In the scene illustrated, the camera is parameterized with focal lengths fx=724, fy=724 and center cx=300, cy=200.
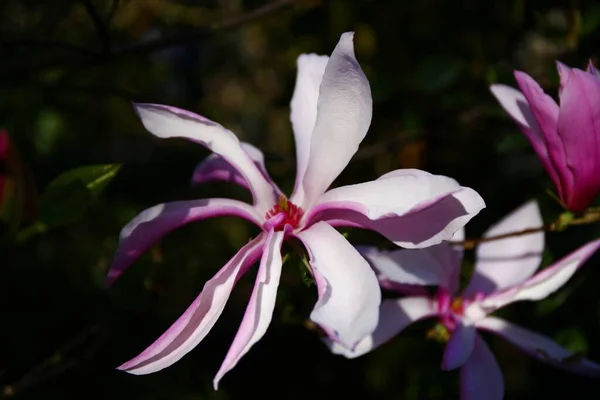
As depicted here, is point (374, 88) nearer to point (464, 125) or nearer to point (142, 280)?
point (464, 125)

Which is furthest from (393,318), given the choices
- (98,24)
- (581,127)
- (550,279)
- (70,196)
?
(98,24)

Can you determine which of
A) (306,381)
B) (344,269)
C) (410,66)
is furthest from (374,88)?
(344,269)

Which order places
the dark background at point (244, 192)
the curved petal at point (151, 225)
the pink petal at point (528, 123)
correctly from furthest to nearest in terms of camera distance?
the dark background at point (244, 192) < the pink petal at point (528, 123) < the curved petal at point (151, 225)

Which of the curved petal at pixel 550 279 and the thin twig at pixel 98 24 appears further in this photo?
the thin twig at pixel 98 24

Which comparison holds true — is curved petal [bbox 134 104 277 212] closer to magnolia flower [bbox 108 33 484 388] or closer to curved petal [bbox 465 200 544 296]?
magnolia flower [bbox 108 33 484 388]

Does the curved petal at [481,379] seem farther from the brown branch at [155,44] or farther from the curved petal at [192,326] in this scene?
the brown branch at [155,44]

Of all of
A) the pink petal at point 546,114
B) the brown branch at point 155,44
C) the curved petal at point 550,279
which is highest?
the brown branch at point 155,44

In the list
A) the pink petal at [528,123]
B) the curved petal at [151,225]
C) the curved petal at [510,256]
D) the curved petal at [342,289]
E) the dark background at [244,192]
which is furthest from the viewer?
the dark background at [244,192]

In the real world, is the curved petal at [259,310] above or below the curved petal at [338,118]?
below

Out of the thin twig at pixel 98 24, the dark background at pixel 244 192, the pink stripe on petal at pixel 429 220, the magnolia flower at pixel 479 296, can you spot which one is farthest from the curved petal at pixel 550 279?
the thin twig at pixel 98 24

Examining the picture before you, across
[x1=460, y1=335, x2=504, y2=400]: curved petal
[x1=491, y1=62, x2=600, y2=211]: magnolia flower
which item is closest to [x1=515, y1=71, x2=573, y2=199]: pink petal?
[x1=491, y1=62, x2=600, y2=211]: magnolia flower
